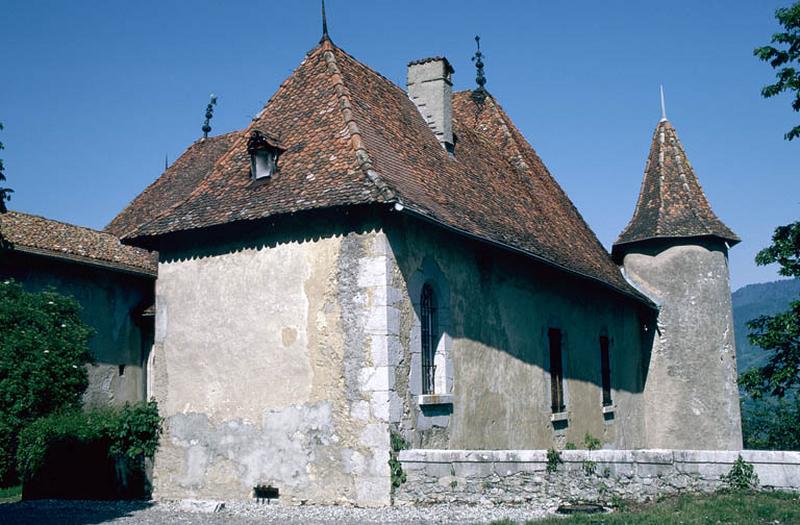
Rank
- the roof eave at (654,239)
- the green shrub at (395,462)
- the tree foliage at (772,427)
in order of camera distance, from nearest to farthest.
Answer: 1. the green shrub at (395,462)
2. the roof eave at (654,239)
3. the tree foliage at (772,427)

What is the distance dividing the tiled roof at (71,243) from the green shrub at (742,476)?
13956 millimetres

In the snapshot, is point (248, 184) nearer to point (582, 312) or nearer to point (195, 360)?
point (195, 360)

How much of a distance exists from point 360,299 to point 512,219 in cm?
484

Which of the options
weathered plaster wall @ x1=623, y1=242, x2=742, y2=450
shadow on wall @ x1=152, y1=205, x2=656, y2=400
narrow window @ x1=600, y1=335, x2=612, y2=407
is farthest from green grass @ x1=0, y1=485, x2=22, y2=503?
weathered plaster wall @ x1=623, y1=242, x2=742, y2=450

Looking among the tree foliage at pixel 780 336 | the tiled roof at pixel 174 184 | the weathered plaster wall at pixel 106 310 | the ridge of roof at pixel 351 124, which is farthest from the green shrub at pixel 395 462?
the tiled roof at pixel 174 184

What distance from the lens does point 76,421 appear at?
13.7 metres

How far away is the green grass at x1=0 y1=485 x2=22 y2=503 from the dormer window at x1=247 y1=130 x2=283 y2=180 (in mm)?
6831

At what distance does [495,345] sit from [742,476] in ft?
16.9

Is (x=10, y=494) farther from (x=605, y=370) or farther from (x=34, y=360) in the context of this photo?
(x=605, y=370)

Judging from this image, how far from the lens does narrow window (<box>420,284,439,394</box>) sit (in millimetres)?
12555

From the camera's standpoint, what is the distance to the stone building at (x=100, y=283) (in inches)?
706

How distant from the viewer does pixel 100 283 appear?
63.6 ft

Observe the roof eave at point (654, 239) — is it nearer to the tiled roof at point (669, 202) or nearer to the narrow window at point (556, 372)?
the tiled roof at point (669, 202)

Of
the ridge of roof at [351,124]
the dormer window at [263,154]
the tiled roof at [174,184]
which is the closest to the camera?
the ridge of roof at [351,124]
